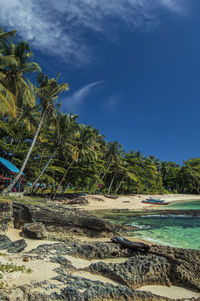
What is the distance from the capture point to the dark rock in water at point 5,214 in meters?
8.17

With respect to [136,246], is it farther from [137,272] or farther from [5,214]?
[5,214]

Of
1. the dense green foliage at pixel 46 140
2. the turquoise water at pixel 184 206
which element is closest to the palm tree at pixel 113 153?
the dense green foliage at pixel 46 140

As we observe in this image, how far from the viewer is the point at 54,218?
9.82 m

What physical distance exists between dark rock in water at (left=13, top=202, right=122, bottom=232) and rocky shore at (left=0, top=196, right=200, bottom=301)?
0.16m

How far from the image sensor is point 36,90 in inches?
663

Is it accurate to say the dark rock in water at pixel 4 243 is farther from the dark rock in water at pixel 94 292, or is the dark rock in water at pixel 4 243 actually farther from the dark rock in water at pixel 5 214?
the dark rock in water at pixel 94 292

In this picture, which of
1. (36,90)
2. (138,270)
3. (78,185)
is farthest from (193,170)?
(138,270)

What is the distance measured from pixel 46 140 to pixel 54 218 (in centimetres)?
1672

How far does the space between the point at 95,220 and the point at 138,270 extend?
5295mm

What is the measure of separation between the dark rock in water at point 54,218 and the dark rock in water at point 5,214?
64cm

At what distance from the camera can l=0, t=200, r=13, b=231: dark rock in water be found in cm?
817

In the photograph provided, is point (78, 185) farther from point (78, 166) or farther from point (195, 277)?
point (195, 277)

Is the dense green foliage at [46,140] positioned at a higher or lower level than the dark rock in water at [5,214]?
higher

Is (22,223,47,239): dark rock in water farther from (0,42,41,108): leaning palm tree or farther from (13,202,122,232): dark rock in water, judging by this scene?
(0,42,41,108): leaning palm tree
